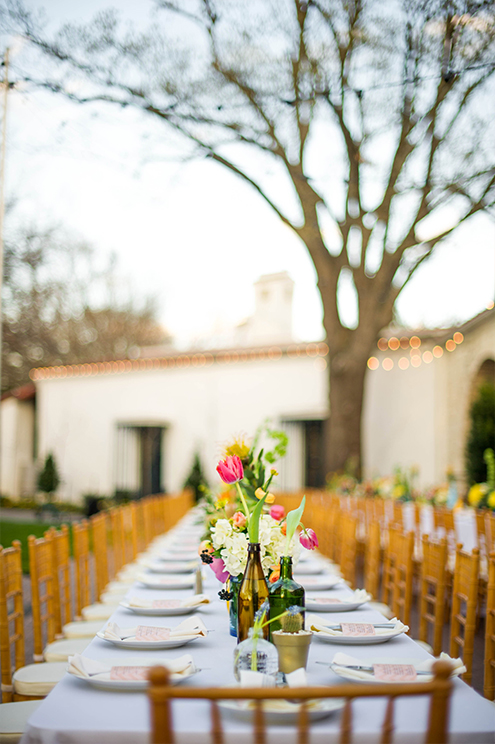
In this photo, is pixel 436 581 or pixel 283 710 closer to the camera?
pixel 283 710

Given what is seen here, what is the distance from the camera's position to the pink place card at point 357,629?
2.04 m

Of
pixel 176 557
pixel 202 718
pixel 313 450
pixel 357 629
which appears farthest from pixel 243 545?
pixel 313 450

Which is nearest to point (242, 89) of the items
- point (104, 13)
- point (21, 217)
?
point (104, 13)

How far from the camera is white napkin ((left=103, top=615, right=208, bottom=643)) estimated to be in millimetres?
2008

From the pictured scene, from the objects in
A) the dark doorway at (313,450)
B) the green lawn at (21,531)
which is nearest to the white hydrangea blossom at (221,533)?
the green lawn at (21,531)

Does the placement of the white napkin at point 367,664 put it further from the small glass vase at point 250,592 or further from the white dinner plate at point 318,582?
the white dinner plate at point 318,582

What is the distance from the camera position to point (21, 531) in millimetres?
10305

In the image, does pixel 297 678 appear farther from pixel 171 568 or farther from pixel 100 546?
pixel 100 546

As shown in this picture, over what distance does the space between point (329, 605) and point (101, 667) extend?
1.06 metres

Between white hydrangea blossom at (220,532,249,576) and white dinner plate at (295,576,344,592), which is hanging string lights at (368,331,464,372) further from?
white hydrangea blossom at (220,532,249,576)

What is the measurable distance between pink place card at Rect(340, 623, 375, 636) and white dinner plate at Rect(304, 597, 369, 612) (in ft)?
1.15

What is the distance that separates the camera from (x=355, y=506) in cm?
743

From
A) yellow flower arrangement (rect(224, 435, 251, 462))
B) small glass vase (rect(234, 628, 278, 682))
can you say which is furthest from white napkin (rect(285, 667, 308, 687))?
yellow flower arrangement (rect(224, 435, 251, 462))

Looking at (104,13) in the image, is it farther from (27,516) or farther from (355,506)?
(27,516)
